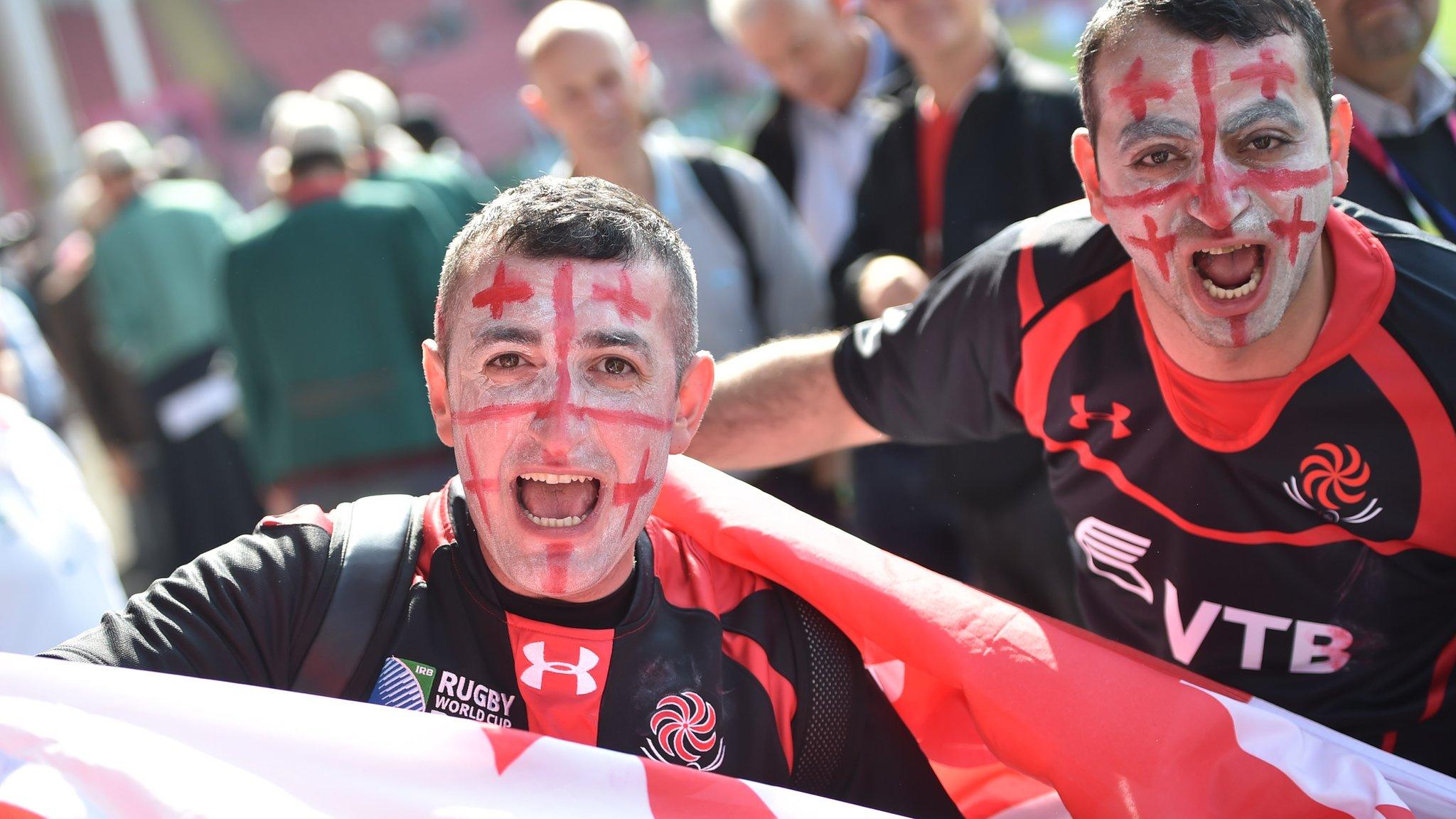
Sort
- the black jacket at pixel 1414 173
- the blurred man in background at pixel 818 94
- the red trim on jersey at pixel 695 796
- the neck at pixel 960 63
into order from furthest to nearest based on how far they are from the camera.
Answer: the blurred man in background at pixel 818 94 → the neck at pixel 960 63 → the black jacket at pixel 1414 173 → the red trim on jersey at pixel 695 796

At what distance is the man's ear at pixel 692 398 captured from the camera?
1948 millimetres

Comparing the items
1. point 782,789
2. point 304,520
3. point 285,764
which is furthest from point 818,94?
point 285,764

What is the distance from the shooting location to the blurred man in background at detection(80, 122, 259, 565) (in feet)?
19.2

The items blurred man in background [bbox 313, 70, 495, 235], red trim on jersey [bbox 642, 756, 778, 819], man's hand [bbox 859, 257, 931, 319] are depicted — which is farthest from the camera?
blurred man in background [bbox 313, 70, 495, 235]

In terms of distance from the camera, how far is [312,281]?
4.26 meters

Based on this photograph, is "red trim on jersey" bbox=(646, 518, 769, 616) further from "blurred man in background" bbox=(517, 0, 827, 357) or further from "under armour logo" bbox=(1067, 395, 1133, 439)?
"blurred man in background" bbox=(517, 0, 827, 357)

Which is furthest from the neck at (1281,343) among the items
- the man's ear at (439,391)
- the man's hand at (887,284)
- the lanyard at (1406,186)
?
the man's ear at (439,391)

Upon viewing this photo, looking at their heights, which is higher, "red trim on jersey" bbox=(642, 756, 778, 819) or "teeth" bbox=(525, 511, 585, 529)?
"teeth" bbox=(525, 511, 585, 529)

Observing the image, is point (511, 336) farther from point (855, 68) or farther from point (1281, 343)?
point (855, 68)

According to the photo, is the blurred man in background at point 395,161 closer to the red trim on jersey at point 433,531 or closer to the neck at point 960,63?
the neck at point 960,63

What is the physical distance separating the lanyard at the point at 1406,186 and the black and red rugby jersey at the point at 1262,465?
0.48 m

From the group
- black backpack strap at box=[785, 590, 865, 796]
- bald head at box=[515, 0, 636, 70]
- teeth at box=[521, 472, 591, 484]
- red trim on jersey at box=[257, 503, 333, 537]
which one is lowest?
black backpack strap at box=[785, 590, 865, 796]

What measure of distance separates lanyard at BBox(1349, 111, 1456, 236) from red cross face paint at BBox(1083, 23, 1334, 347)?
647mm

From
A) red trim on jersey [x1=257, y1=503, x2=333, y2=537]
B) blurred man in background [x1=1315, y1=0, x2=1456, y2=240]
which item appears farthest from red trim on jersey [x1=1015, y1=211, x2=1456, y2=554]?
red trim on jersey [x1=257, y1=503, x2=333, y2=537]
